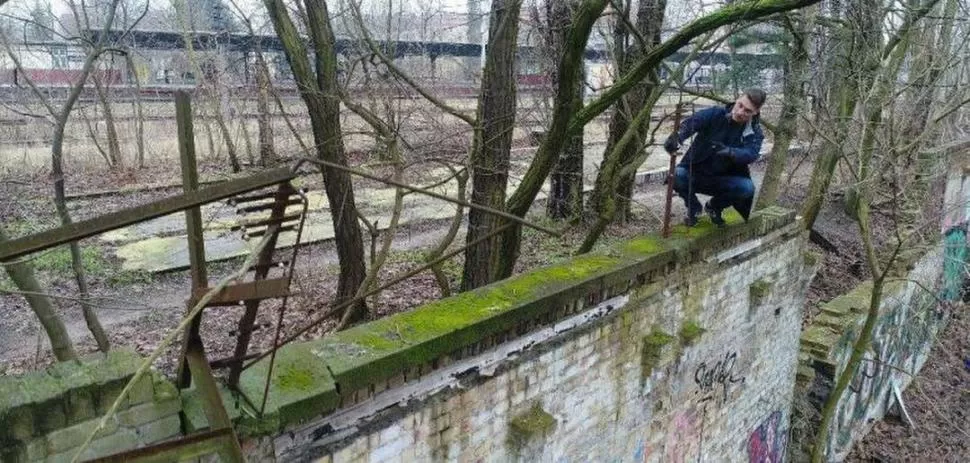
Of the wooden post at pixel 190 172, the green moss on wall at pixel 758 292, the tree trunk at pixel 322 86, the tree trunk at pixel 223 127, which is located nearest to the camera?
the wooden post at pixel 190 172

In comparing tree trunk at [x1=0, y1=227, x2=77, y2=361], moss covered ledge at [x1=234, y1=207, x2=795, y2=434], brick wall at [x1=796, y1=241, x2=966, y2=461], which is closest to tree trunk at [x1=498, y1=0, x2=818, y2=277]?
moss covered ledge at [x1=234, y1=207, x2=795, y2=434]

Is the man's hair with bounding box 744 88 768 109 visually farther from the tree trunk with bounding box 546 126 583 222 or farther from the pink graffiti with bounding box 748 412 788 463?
the tree trunk with bounding box 546 126 583 222

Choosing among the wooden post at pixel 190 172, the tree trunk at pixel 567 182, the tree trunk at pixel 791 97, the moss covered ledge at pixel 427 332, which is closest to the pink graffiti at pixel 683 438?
the moss covered ledge at pixel 427 332

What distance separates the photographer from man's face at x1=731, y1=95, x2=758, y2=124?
580 cm

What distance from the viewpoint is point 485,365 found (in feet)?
15.1

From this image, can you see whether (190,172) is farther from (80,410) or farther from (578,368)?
(578,368)

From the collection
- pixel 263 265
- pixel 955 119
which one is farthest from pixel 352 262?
pixel 955 119

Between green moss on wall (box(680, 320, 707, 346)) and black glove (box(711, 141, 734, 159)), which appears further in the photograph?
green moss on wall (box(680, 320, 707, 346))

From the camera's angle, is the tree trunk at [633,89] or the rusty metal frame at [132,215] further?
the tree trunk at [633,89]

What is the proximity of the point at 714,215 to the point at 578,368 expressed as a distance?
95.7 inches

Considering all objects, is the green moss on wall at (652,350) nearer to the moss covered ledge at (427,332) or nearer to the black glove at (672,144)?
the moss covered ledge at (427,332)

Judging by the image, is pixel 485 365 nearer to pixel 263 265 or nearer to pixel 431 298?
pixel 263 265

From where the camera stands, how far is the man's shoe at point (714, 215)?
22.4 ft

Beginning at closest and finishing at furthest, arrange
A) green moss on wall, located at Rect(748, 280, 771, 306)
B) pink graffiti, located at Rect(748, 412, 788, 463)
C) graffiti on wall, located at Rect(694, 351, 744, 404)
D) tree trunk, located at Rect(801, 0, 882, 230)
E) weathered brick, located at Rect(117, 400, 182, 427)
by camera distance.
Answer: weathered brick, located at Rect(117, 400, 182, 427)
graffiti on wall, located at Rect(694, 351, 744, 404)
green moss on wall, located at Rect(748, 280, 771, 306)
pink graffiti, located at Rect(748, 412, 788, 463)
tree trunk, located at Rect(801, 0, 882, 230)
